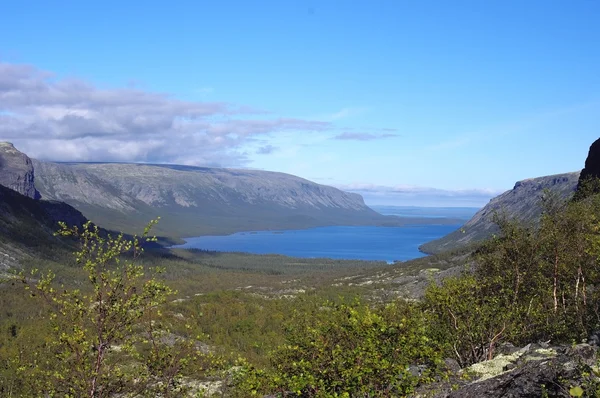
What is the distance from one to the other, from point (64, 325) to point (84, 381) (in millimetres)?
2890

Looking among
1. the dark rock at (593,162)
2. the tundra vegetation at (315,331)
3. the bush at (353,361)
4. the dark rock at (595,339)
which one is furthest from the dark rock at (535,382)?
the dark rock at (593,162)

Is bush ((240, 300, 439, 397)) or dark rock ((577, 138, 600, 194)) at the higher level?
dark rock ((577, 138, 600, 194))

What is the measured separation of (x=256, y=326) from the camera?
116500 mm

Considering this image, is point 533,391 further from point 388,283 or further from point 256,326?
point 388,283

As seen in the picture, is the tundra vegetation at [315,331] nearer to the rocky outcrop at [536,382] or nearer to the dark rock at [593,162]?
the rocky outcrop at [536,382]

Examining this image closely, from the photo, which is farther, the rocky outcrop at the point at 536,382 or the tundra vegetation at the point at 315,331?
the tundra vegetation at the point at 315,331

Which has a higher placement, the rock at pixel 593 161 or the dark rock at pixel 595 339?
the rock at pixel 593 161

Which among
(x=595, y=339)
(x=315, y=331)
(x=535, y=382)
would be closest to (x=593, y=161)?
(x=595, y=339)

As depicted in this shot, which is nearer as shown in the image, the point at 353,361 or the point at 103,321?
the point at 103,321

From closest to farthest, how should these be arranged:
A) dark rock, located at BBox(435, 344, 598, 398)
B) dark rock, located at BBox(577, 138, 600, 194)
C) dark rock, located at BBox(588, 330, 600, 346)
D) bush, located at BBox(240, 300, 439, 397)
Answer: dark rock, located at BBox(435, 344, 598, 398) → bush, located at BBox(240, 300, 439, 397) → dark rock, located at BBox(588, 330, 600, 346) → dark rock, located at BBox(577, 138, 600, 194)

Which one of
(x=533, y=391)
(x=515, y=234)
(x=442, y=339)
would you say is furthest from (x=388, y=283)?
(x=533, y=391)

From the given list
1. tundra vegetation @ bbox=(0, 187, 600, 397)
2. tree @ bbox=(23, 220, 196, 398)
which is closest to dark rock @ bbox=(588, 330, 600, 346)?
tundra vegetation @ bbox=(0, 187, 600, 397)

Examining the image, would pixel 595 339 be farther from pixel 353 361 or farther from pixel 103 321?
pixel 103 321

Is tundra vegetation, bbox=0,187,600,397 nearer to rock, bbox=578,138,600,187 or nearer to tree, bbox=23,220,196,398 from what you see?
tree, bbox=23,220,196,398
